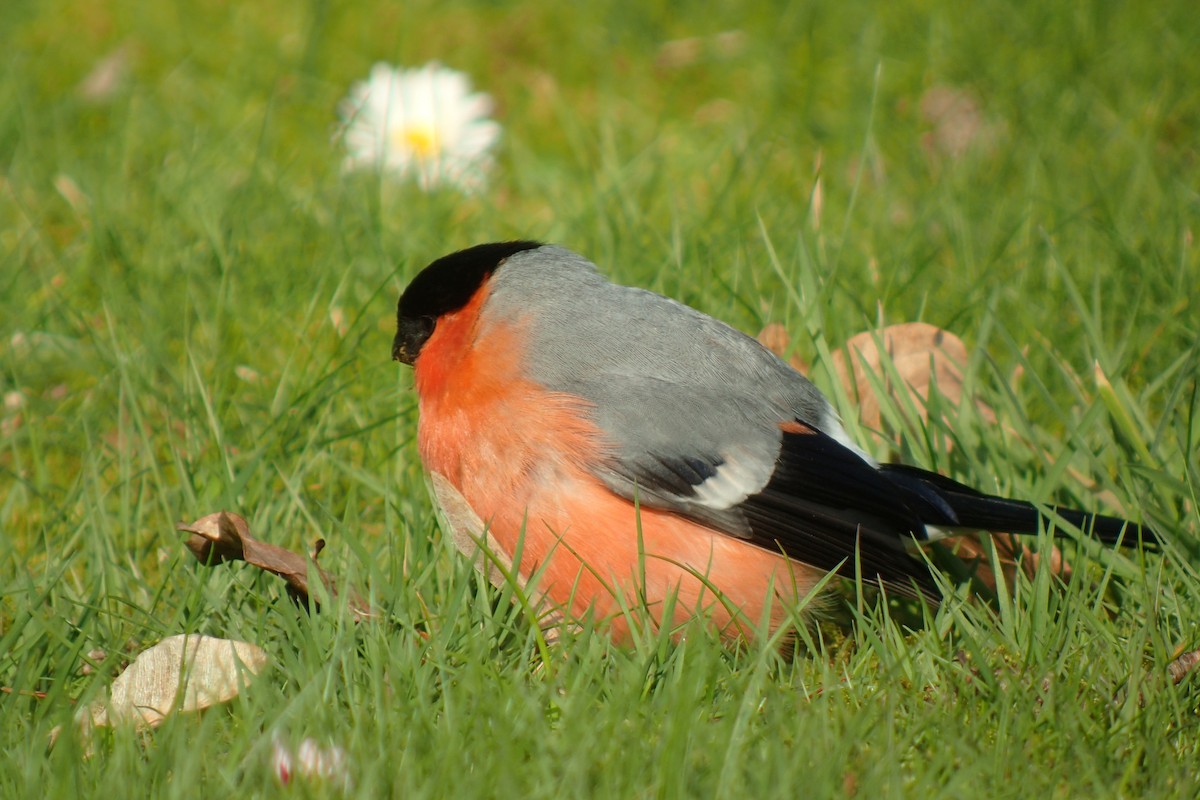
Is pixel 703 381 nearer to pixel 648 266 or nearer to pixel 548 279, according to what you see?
pixel 548 279

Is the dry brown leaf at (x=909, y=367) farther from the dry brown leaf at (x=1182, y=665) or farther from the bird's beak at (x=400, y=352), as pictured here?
the bird's beak at (x=400, y=352)

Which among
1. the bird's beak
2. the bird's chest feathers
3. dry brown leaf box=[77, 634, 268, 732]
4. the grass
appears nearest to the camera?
the grass

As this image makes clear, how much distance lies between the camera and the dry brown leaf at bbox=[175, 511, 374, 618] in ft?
9.93

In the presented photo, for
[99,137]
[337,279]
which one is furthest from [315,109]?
[337,279]

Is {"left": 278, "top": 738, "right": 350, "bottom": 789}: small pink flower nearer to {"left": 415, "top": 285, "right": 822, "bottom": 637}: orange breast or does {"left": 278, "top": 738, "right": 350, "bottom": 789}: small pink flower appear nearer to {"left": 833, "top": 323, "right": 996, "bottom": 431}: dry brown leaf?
{"left": 415, "top": 285, "right": 822, "bottom": 637}: orange breast

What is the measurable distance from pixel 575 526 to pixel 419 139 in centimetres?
315

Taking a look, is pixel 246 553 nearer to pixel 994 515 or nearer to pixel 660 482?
pixel 660 482

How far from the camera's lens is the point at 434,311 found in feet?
12.1

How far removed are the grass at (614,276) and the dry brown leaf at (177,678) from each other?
78mm

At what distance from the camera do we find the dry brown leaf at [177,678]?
2.73 meters

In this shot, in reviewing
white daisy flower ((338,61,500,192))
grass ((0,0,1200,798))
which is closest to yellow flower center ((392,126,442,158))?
white daisy flower ((338,61,500,192))

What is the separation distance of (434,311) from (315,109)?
295 cm

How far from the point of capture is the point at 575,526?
3180 millimetres

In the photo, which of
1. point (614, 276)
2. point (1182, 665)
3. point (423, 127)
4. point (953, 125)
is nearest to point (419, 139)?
point (423, 127)
